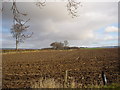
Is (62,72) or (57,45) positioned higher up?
(57,45)

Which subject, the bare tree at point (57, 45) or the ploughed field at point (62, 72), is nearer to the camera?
the ploughed field at point (62, 72)

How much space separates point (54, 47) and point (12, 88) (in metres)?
92.3

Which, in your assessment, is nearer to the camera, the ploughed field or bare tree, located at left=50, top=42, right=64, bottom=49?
the ploughed field

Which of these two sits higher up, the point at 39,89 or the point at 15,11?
the point at 15,11

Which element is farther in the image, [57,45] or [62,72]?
[57,45]

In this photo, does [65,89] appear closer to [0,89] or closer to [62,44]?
[0,89]

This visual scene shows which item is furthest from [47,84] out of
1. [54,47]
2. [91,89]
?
[54,47]

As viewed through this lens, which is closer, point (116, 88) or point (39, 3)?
point (39, 3)

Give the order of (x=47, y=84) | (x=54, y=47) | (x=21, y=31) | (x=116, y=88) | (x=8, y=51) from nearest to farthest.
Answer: (x=21, y=31), (x=116, y=88), (x=47, y=84), (x=8, y=51), (x=54, y=47)

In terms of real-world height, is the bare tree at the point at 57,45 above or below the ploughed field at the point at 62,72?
above

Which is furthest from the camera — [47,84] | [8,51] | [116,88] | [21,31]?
[8,51]

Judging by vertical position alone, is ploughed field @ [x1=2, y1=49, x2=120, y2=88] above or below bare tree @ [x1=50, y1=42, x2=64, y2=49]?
below

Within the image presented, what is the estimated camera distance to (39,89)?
793 cm

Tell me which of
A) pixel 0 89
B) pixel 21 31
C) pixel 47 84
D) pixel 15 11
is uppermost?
pixel 15 11
